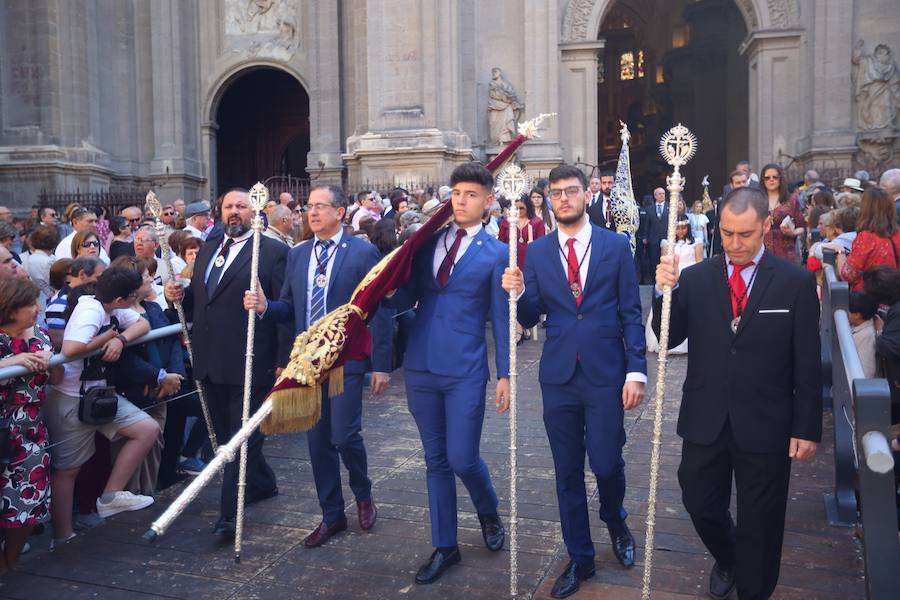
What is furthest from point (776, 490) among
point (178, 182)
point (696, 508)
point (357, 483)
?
point (178, 182)

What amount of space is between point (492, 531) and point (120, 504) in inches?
101

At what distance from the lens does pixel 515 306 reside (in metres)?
4.50

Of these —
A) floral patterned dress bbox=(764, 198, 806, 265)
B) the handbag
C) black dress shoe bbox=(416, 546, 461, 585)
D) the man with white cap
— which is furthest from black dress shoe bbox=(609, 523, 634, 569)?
the man with white cap

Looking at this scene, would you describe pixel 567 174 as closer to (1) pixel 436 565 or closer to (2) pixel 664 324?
(2) pixel 664 324

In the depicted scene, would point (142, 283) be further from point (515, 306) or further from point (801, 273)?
point (801, 273)

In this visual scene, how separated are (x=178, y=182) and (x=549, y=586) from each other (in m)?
19.8

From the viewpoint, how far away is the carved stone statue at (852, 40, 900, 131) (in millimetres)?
20094

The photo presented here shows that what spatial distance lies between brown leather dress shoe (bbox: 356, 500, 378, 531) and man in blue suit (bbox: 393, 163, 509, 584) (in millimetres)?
766

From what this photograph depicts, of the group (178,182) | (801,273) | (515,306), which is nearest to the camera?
(801,273)

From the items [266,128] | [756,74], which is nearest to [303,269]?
[756,74]

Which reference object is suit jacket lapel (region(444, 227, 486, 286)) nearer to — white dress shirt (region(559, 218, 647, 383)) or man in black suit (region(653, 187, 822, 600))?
white dress shirt (region(559, 218, 647, 383))

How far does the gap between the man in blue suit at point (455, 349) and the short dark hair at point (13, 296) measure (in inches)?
86.2

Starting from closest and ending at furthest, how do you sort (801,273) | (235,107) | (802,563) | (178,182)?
(801,273) < (802,563) < (178,182) < (235,107)

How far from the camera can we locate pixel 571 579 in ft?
14.7
